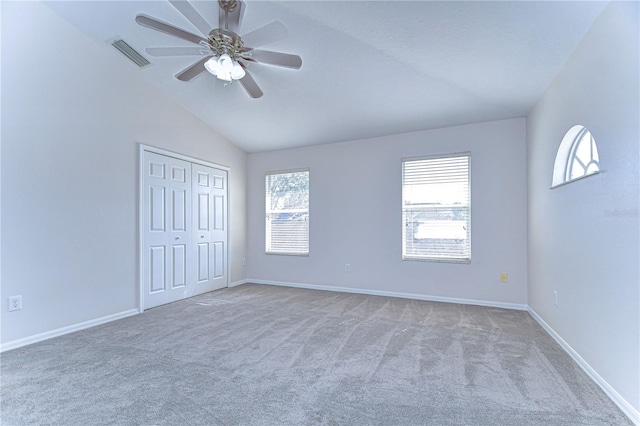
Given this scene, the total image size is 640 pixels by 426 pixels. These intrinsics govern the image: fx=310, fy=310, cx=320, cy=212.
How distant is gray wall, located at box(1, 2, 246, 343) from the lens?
2.79m

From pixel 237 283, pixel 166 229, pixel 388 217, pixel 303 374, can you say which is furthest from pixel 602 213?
pixel 237 283

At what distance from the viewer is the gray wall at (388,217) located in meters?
4.01

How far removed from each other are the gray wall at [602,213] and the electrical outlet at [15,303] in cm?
460

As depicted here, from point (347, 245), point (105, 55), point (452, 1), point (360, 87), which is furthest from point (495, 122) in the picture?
point (105, 55)

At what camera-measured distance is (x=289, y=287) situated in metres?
5.31

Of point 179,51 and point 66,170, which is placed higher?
point 179,51

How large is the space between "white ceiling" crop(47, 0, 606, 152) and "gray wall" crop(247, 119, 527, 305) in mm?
335

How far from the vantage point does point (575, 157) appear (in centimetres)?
273

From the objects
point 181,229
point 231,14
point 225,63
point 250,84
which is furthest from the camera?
point 181,229

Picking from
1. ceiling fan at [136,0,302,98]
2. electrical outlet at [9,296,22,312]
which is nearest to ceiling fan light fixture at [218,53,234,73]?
ceiling fan at [136,0,302,98]

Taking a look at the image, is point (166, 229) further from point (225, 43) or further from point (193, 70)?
point (225, 43)

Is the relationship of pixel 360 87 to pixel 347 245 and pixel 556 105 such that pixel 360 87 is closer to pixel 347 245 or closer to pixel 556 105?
pixel 556 105

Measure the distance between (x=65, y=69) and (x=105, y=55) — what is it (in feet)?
1.60

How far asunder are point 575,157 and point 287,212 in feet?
13.1
